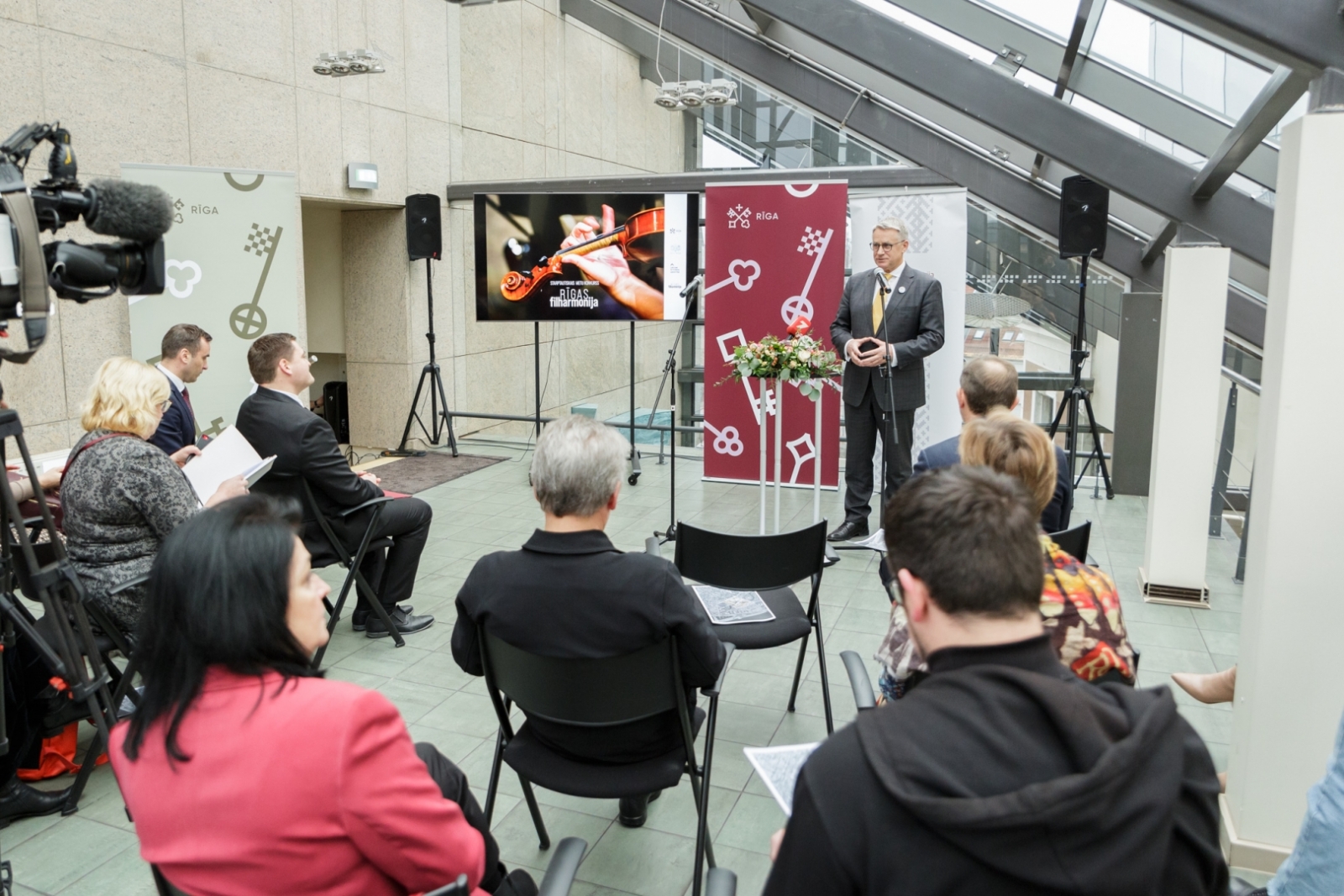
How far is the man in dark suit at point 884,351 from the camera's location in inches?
201

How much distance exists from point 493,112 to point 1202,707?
794 cm

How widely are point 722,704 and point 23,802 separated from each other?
213 centimetres

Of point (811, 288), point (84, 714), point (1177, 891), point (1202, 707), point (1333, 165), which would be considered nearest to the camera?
point (1177, 891)

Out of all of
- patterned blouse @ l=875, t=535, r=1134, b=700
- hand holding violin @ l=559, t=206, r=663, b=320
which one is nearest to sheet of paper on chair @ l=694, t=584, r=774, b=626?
patterned blouse @ l=875, t=535, r=1134, b=700

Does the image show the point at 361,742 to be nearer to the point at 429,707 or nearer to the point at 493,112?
the point at 429,707

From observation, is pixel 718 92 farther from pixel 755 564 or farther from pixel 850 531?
pixel 755 564

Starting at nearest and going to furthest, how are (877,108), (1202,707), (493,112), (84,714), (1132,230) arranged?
(84,714) → (1202,707) → (1132,230) → (877,108) → (493,112)

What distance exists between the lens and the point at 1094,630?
1.74 m

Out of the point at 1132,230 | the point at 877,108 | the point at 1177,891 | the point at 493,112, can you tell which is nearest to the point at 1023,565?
the point at 1177,891

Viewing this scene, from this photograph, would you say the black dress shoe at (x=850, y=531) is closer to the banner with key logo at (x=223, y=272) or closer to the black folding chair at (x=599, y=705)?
the black folding chair at (x=599, y=705)

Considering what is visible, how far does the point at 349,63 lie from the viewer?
20.2 feet

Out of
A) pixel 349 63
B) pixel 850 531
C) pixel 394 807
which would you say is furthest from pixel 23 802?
pixel 349 63

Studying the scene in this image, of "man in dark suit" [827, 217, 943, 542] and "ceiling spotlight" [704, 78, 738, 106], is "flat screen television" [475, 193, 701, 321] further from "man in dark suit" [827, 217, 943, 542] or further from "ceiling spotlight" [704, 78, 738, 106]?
"man in dark suit" [827, 217, 943, 542]

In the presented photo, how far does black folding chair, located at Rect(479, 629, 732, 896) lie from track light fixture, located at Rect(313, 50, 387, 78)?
17.0 ft
